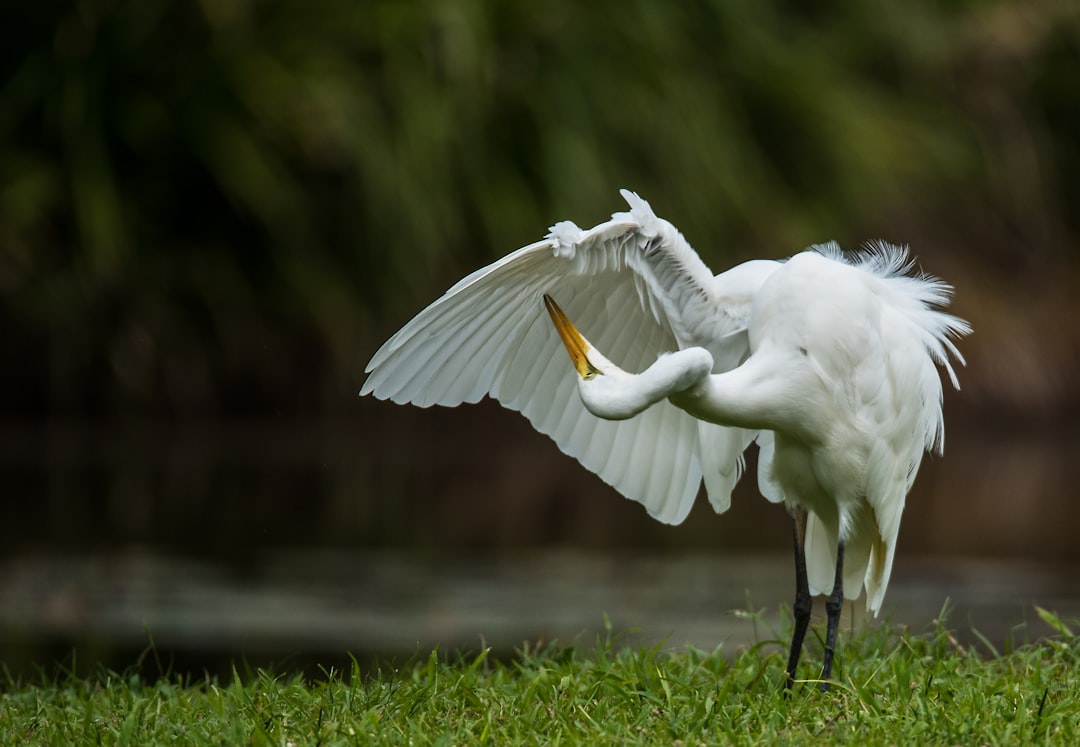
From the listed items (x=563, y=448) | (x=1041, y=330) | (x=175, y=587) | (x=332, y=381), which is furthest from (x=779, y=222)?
(x=563, y=448)

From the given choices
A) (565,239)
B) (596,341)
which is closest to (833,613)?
(596,341)

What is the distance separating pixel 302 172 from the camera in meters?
12.8

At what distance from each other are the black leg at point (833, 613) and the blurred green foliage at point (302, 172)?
318 inches

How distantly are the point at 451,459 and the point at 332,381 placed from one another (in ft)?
3.95

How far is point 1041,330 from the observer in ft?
48.3

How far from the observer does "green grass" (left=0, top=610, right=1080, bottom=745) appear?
11.7 ft

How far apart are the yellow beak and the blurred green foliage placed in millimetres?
8350

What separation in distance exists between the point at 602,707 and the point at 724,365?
131 cm

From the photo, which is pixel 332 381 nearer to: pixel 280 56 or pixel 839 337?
pixel 280 56

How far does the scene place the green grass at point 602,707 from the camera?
358 cm

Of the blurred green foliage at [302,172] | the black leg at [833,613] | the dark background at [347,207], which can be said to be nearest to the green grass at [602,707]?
the black leg at [833,613]

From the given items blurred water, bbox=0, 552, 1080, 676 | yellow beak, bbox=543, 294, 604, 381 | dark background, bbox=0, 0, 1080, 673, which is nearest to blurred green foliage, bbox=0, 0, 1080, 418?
dark background, bbox=0, 0, 1080, 673

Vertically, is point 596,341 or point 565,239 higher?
Answer: point 565,239

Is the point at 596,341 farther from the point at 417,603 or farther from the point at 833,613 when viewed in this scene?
the point at 417,603
